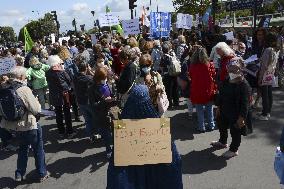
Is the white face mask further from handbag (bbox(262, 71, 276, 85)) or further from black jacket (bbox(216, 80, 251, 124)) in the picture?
handbag (bbox(262, 71, 276, 85))

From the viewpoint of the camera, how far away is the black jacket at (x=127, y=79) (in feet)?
21.2

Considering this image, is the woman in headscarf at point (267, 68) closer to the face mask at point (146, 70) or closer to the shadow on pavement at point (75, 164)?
the face mask at point (146, 70)

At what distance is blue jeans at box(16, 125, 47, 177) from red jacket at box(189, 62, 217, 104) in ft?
10.2

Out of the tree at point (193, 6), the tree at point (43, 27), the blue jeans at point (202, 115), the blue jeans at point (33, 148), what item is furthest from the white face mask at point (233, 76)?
the tree at point (43, 27)

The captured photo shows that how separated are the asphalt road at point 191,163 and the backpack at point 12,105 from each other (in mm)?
1107

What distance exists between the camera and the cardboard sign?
352 cm

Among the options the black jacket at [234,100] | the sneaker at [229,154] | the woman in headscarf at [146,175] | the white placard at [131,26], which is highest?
the white placard at [131,26]

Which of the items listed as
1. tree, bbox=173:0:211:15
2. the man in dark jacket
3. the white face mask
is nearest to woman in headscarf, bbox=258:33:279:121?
the white face mask

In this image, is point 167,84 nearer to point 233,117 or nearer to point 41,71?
point 41,71

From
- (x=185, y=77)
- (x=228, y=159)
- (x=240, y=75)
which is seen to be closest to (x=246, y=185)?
(x=228, y=159)

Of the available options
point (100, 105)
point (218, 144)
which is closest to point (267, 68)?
point (218, 144)

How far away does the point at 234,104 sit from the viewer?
609 cm

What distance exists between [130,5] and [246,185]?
1225 centimetres

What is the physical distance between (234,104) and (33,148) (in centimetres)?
312
